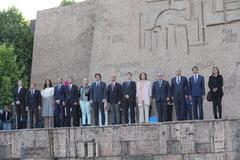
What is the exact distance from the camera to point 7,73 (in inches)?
939

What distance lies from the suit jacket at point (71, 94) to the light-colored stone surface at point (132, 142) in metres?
1.23

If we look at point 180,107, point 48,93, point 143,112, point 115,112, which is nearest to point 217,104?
point 180,107

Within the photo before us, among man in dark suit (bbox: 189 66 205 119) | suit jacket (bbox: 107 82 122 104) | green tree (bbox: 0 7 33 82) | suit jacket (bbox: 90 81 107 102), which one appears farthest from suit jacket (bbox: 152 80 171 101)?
green tree (bbox: 0 7 33 82)

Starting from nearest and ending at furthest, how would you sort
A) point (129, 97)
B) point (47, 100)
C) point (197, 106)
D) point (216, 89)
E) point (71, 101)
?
point (216, 89), point (197, 106), point (129, 97), point (71, 101), point (47, 100)

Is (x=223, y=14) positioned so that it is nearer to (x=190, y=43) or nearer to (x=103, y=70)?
(x=190, y=43)

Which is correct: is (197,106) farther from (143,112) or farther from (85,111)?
(85,111)

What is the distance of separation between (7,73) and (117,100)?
10.4 meters

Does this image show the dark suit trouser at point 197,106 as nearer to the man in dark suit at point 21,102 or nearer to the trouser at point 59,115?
the trouser at point 59,115

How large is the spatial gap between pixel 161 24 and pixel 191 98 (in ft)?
12.3

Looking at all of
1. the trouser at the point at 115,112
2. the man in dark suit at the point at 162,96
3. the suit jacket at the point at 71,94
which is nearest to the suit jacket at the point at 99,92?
the trouser at the point at 115,112

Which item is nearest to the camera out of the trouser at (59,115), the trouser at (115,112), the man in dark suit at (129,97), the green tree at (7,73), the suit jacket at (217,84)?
the suit jacket at (217,84)

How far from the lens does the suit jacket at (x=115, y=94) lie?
14.4 metres

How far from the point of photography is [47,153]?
1391cm

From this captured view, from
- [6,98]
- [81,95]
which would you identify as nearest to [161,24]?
[81,95]
